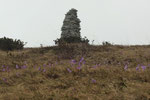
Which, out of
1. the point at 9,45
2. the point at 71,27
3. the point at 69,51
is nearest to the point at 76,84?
the point at 69,51

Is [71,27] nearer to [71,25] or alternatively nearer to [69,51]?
[71,25]

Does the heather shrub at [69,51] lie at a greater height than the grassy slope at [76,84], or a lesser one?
greater

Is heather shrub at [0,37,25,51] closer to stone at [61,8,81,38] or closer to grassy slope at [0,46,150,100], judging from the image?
stone at [61,8,81,38]

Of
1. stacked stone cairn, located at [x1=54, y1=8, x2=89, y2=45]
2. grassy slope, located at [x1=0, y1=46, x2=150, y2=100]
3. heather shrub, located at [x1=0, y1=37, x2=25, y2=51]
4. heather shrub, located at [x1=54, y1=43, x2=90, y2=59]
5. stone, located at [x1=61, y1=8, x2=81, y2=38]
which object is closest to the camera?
Answer: grassy slope, located at [x1=0, y1=46, x2=150, y2=100]

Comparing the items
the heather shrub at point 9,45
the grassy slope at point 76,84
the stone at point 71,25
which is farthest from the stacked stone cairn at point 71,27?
the grassy slope at point 76,84

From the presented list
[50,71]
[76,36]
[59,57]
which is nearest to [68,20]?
[76,36]

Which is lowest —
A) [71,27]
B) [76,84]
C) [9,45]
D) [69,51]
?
[76,84]

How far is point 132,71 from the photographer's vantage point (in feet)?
16.8

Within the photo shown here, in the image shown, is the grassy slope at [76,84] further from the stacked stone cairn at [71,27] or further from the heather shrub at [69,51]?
the stacked stone cairn at [71,27]

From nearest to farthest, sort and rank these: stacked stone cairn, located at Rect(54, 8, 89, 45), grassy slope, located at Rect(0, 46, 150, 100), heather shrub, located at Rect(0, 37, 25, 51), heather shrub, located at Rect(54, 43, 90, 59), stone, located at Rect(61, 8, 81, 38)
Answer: grassy slope, located at Rect(0, 46, 150, 100) → heather shrub, located at Rect(54, 43, 90, 59) → heather shrub, located at Rect(0, 37, 25, 51) → stacked stone cairn, located at Rect(54, 8, 89, 45) → stone, located at Rect(61, 8, 81, 38)

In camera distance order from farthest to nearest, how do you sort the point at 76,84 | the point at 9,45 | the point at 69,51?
the point at 9,45 → the point at 69,51 → the point at 76,84

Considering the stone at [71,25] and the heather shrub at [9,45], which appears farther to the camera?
the stone at [71,25]

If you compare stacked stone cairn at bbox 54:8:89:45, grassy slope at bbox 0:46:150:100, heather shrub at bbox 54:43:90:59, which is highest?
stacked stone cairn at bbox 54:8:89:45

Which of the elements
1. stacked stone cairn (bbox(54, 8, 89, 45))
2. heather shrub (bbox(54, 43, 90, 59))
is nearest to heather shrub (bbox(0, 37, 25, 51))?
heather shrub (bbox(54, 43, 90, 59))
